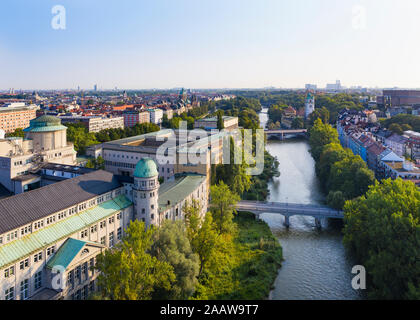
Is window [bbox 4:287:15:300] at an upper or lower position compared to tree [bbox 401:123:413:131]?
lower

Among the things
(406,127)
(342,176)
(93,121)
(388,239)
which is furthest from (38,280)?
(406,127)

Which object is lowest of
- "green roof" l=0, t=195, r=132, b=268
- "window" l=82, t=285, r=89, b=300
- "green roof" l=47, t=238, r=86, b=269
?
"window" l=82, t=285, r=89, b=300

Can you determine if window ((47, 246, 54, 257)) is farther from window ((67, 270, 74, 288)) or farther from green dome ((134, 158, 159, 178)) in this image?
green dome ((134, 158, 159, 178))

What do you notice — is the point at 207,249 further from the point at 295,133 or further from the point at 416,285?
the point at 295,133

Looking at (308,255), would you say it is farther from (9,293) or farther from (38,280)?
(9,293)

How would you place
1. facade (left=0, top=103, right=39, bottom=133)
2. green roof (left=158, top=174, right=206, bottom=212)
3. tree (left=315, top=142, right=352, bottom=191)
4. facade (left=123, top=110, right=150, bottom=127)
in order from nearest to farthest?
green roof (left=158, top=174, right=206, bottom=212) → tree (left=315, top=142, right=352, bottom=191) → facade (left=0, top=103, right=39, bottom=133) → facade (left=123, top=110, right=150, bottom=127)

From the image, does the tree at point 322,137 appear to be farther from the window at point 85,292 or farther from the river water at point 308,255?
the window at point 85,292

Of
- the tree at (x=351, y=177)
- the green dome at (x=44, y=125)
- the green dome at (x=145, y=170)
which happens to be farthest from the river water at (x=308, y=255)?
the green dome at (x=44, y=125)

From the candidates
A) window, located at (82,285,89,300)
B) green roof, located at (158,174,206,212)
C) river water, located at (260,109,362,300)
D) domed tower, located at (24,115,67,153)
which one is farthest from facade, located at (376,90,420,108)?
window, located at (82,285,89,300)
